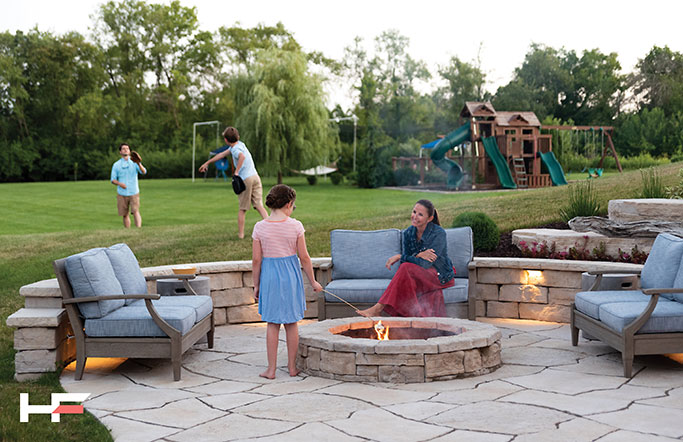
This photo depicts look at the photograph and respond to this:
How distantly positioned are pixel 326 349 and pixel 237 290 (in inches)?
92.8

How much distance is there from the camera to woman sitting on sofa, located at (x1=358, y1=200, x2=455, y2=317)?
20.1 ft

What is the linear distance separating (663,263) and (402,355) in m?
2.19

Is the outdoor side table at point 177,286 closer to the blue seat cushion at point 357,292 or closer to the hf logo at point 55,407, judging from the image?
the blue seat cushion at point 357,292

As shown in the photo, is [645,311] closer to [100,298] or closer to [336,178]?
[100,298]

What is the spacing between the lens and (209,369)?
5.36 metres

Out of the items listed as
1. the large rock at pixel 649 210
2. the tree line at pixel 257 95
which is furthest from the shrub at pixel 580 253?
the tree line at pixel 257 95

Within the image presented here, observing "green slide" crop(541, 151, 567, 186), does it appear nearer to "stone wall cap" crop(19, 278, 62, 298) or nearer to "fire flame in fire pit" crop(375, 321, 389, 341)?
"fire flame in fire pit" crop(375, 321, 389, 341)

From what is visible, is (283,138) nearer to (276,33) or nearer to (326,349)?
(276,33)

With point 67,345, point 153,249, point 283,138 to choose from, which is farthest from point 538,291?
point 283,138

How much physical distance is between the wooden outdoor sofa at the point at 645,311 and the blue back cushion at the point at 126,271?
3.50 metres

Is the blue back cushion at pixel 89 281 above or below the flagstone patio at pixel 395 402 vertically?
above

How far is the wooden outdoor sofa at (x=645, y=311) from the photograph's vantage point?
4930 millimetres

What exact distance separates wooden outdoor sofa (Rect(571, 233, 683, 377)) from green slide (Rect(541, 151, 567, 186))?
19814mm

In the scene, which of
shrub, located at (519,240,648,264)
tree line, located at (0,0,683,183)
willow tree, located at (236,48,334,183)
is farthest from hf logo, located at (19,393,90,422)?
willow tree, located at (236,48,334,183)
